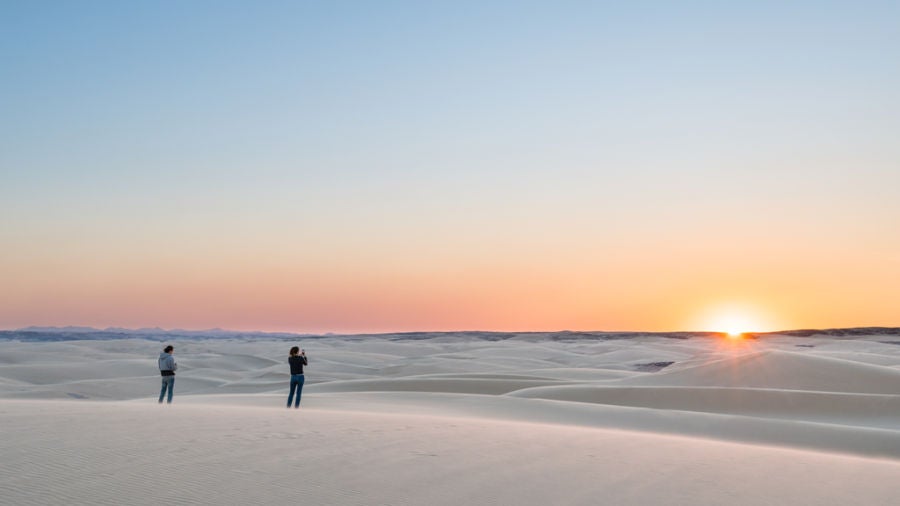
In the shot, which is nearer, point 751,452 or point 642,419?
point 751,452

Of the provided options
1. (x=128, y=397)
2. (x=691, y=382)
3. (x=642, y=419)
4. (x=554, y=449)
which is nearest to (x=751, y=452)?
(x=554, y=449)

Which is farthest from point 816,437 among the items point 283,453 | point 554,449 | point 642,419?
point 283,453

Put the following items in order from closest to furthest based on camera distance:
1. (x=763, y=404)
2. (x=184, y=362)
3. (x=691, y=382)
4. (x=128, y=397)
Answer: (x=763, y=404), (x=691, y=382), (x=128, y=397), (x=184, y=362)

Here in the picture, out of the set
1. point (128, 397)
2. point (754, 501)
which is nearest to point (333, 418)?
point (754, 501)

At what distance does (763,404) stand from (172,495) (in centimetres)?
1585

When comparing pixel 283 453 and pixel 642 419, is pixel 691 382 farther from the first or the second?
pixel 283 453

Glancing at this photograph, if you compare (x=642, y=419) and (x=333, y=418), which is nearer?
(x=333, y=418)

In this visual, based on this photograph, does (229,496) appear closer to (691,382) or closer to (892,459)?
(892,459)

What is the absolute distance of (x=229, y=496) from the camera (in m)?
6.43

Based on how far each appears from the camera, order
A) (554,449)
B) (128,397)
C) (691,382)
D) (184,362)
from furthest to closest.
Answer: (184,362)
(128,397)
(691,382)
(554,449)

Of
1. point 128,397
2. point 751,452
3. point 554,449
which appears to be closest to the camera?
point 554,449

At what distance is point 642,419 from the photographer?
15.7m

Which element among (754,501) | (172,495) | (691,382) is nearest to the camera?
(172,495)

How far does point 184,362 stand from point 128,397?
17092 mm
